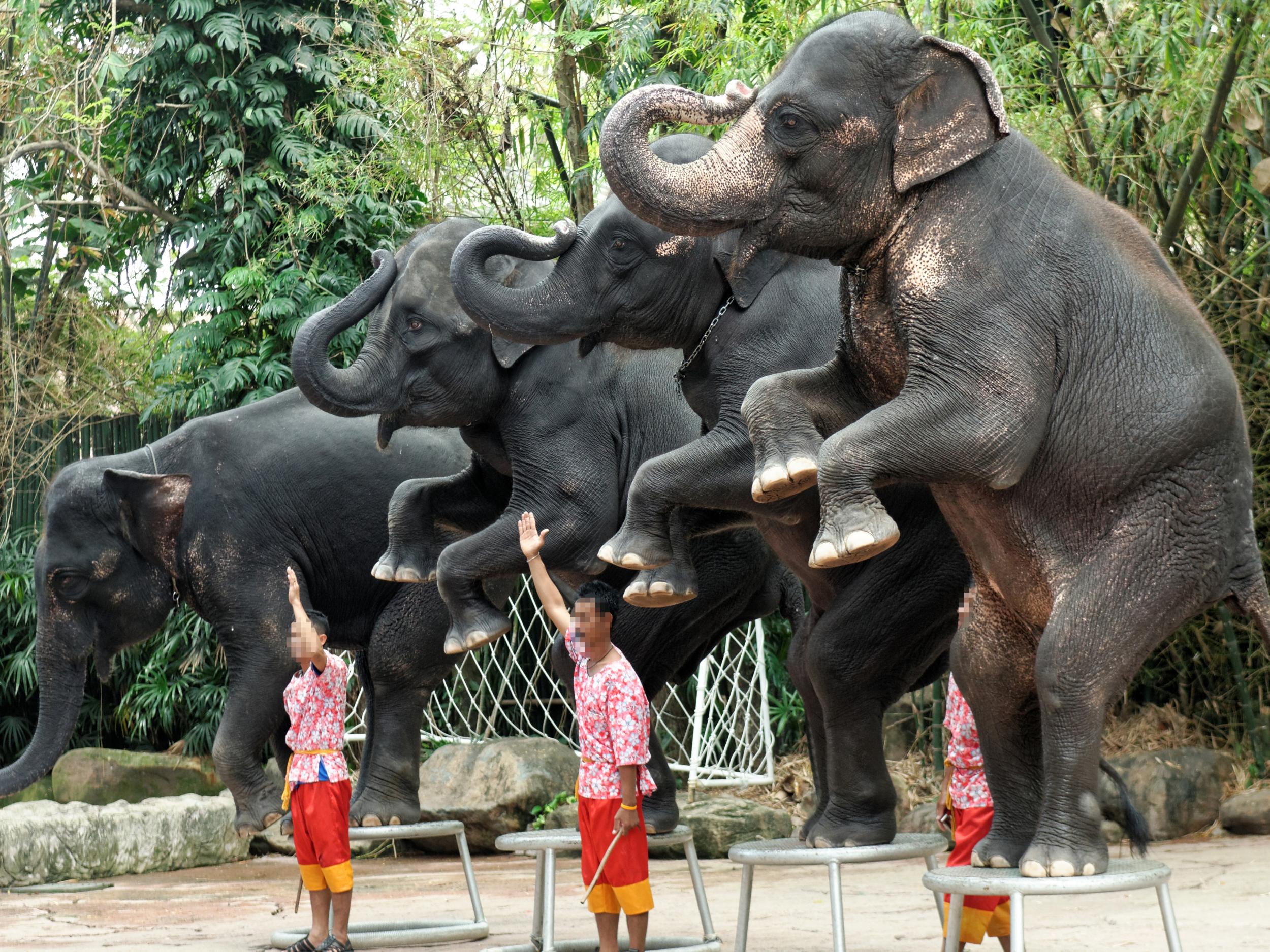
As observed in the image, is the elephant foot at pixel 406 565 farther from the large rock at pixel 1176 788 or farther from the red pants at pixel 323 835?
the large rock at pixel 1176 788

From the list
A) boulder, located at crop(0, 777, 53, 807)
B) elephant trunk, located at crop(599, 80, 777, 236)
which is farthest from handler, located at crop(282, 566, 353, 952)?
boulder, located at crop(0, 777, 53, 807)

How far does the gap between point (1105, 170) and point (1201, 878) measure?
2943mm

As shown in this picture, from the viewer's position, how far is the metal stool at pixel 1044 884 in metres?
2.71

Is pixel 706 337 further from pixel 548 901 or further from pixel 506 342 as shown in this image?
pixel 548 901

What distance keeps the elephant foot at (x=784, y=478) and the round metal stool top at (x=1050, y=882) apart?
2.50 ft

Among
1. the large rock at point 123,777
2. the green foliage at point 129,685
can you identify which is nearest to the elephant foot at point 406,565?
the green foliage at point 129,685

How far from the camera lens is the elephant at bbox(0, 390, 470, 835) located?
225 inches

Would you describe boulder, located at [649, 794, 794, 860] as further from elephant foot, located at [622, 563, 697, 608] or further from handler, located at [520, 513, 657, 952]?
elephant foot, located at [622, 563, 697, 608]

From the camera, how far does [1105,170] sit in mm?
6609

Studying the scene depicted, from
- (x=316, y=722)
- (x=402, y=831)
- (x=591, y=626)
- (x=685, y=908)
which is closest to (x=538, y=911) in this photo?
(x=402, y=831)

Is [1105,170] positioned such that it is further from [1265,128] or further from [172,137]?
[172,137]

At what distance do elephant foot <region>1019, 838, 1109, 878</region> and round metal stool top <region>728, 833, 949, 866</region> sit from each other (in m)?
0.70

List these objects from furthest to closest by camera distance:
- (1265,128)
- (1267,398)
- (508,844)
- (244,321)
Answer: (244,321) < (1267,398) < (1265,128) < (508,844)

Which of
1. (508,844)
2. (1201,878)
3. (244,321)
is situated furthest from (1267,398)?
(244,321)
